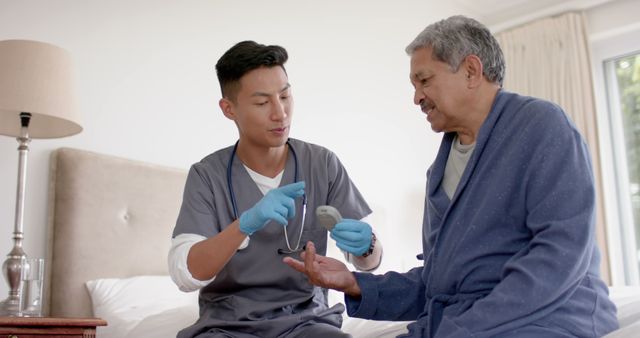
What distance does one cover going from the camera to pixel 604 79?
A: 13.8ft

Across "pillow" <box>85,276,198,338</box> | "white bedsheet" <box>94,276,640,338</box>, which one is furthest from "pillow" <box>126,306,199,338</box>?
"pillow" <box>85,276,198,338</box>

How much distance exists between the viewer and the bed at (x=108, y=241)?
7.58 feet

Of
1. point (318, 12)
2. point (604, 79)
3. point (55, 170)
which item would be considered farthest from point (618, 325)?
point (604, 79)

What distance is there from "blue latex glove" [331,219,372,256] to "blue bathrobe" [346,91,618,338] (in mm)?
117

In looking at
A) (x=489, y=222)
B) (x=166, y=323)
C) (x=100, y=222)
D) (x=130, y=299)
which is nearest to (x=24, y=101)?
(x=100, y=222)

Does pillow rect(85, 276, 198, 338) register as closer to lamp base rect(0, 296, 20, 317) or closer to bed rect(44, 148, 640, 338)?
bed rect(44, 148, 640, 338)

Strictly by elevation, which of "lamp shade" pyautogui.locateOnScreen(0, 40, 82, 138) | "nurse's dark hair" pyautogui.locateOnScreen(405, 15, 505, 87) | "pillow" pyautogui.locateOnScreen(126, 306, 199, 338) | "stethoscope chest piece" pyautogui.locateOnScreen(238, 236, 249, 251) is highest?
"lamp shade" pyautogui.locateOnScreen(0, 40, 82, 138)

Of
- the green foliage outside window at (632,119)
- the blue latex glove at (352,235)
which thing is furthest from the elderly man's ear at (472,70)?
the green foliage outside window at (632,119)

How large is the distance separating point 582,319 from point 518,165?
0.97 feet

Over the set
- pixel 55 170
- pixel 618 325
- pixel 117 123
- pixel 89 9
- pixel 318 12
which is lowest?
pixel 618 325

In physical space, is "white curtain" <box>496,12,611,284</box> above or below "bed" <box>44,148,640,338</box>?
above

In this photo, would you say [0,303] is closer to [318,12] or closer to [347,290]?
[347,290]

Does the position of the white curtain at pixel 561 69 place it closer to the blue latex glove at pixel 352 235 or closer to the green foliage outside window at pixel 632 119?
the green foliage outside window at pixel 632 119

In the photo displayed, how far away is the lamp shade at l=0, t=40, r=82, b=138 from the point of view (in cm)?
211
